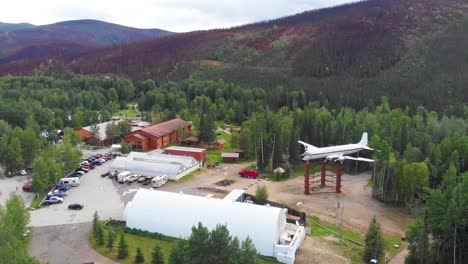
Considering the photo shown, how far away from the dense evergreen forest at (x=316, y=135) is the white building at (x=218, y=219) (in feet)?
34.1

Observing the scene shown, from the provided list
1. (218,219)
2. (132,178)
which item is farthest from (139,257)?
(132,178)

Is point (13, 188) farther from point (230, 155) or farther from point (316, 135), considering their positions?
point (316, 135)

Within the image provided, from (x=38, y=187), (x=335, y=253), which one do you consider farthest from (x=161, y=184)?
(x=335, y=253)

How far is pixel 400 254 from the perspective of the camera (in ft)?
120

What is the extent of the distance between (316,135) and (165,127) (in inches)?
1105

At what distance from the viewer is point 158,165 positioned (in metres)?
57.6

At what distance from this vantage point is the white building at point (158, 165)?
185 ft

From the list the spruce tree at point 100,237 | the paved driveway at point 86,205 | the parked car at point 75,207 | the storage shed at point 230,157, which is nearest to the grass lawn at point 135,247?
the spruce tree at point 100,237

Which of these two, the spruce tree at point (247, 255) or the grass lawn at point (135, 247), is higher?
the spruce tree at point (247, 255)

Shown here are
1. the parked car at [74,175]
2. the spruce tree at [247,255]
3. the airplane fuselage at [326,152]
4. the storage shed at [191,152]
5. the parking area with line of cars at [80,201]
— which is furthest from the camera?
the storage shed at [191,152]

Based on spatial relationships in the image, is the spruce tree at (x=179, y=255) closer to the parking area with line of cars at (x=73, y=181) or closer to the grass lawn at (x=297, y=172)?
the parking area with line of cars at (x=73, y=181)

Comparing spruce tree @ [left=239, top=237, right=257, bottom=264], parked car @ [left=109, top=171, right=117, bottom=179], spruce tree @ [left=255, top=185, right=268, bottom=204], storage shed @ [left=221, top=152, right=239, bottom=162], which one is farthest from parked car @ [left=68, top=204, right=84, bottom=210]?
storage shed @ [left=221, top=152, right=239, bottom=162]

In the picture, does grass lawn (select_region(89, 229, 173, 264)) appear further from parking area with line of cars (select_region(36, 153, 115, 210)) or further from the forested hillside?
the forested hillside

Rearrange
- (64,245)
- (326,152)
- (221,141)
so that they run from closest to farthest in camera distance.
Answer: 1. (64,245)
2. (326,152)
3. (221,141)
